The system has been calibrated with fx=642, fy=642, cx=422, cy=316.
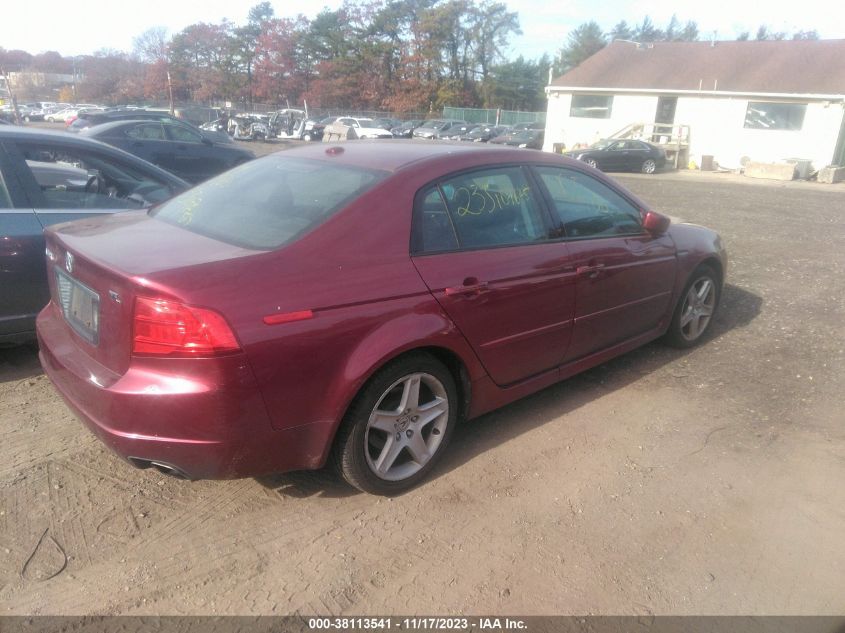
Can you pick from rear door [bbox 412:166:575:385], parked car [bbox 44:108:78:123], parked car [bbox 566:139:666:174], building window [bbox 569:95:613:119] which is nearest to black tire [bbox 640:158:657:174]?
parked car [bbox 566:139:666:174]

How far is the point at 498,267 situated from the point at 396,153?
2.69ft

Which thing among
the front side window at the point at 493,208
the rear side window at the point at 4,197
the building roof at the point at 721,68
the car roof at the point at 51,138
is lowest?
the rear side window at the point at 4,197

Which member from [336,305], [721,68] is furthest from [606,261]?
[721,68]

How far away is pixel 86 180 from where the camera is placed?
4.82 metres

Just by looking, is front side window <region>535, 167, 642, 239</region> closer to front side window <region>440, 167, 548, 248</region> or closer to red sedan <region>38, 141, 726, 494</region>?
red sedan <region>38, 141, 726, 494</region>

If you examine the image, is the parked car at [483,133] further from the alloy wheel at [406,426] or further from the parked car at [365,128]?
the alloy wheel at [406,426]

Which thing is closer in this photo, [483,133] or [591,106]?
[591,106]

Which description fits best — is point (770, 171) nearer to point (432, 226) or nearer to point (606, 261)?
point (606, 261)

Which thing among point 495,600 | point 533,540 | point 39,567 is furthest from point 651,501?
point 39,567

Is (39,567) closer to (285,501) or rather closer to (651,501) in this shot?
(285,501)

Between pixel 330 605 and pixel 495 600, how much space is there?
63 cm

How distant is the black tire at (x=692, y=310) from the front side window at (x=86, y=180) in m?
4.00

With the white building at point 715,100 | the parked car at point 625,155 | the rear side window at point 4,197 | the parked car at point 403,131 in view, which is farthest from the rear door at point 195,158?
the parked car at point 403,131

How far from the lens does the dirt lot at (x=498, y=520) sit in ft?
8.17
